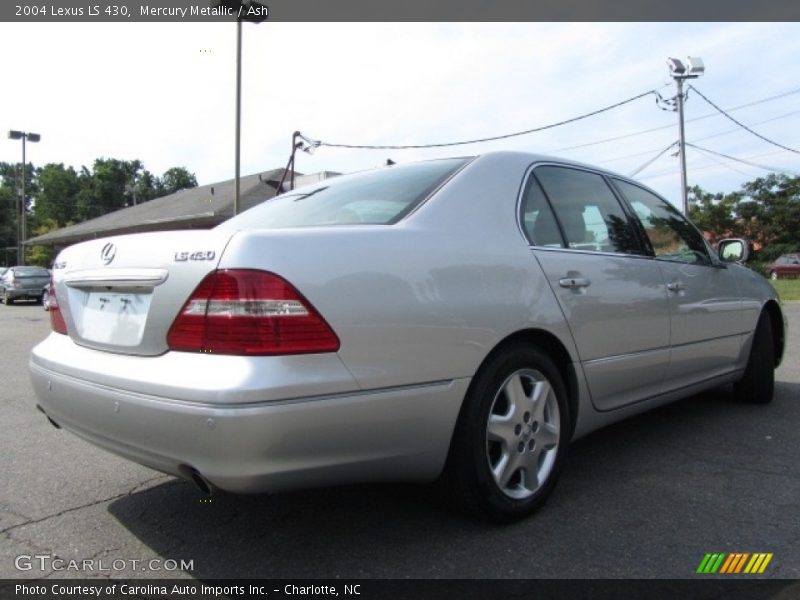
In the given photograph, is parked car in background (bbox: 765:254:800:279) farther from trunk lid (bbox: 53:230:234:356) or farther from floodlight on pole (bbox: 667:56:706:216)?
trunk lid (bbox: 53:230:234:356)

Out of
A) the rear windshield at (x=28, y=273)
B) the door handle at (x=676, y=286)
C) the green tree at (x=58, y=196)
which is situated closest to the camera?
the door handle at (x=676, y=286)

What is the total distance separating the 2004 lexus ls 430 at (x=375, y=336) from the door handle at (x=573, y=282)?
1cm

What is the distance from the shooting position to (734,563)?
235 cm

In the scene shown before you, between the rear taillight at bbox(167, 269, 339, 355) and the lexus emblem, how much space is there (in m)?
0.64

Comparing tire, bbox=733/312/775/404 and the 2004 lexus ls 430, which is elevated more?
the 2004 lexus ls 430

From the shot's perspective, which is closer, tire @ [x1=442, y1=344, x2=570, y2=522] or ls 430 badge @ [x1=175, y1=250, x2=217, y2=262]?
ls 430 badge @ [x1=175, y1=250, x2=217, y2=262]

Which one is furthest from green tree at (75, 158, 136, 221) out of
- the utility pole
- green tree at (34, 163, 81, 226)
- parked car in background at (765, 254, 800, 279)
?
parked car in background at (765, 254, 800, 279)

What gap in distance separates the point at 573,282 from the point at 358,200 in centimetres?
105

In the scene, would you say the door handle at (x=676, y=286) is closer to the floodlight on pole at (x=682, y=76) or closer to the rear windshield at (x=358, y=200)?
the rear windshield at (x=358, y=200)

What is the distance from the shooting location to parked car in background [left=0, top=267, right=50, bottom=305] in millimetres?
22500

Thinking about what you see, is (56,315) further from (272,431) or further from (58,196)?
(58,196)

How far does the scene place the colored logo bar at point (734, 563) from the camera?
2305mm

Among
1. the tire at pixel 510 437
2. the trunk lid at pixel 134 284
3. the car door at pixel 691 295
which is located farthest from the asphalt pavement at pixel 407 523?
the trunk lid at pixel 134 284

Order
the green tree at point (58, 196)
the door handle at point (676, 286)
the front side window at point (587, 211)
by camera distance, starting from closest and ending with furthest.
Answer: the front side window at point (587, 211), the door handle at point (676, 286), the green tree at point (58, 196)
